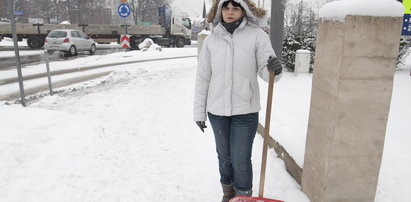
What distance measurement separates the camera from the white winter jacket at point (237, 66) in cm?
237

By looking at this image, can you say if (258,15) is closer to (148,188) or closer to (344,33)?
(344,33)

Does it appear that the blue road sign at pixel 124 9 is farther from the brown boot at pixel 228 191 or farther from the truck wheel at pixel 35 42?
the truck wheel at pixel 35 42

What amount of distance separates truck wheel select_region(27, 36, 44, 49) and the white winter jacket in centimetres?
2495

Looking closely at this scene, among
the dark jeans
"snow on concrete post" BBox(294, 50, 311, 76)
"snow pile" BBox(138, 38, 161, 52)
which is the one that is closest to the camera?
the dark jeans

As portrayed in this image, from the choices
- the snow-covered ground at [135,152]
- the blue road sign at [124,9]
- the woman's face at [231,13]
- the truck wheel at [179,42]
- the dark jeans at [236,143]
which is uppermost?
the blue road sign at [124,9]

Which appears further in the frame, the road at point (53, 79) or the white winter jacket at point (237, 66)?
the road at point (53, 79)

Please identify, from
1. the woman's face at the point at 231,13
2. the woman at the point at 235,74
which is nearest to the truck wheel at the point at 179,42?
the woman at the point at 235,74

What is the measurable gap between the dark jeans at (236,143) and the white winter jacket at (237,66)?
9 centimetres

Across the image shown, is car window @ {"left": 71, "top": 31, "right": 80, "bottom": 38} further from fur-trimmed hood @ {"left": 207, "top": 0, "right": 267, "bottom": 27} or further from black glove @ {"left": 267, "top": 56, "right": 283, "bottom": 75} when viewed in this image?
black glove @ {"left": 267, "top": 56, "right": 283, "bottom": 75}

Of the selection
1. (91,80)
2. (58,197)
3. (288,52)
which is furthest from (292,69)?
(58,197)

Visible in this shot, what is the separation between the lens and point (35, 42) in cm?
2364

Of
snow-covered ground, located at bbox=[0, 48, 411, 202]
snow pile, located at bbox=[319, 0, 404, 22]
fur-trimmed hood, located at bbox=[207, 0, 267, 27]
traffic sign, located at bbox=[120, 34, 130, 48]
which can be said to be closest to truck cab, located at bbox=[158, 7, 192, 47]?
traffic sign, located at bbox=[120, 34, 130, 48]

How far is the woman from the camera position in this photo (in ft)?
7.79

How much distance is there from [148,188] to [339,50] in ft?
7.11
